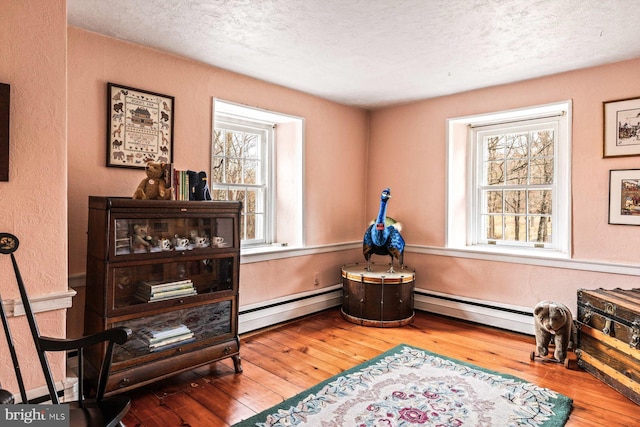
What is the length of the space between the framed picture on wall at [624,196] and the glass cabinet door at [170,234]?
10.1ft

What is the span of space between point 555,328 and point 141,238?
9.84 feet

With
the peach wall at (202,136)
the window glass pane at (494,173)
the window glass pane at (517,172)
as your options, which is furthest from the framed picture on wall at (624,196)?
the peach wall at (202,136)

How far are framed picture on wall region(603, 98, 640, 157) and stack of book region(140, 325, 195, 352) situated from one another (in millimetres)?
3572

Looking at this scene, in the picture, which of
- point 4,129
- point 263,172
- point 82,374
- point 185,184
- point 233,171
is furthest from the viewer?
point 263,172

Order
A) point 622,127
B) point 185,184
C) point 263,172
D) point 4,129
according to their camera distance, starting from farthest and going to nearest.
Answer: point 263,172 < point 622,127 < point 185,184 < point 4,129

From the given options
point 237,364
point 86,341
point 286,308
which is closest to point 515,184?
point 286,308

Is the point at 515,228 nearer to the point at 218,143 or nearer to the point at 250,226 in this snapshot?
the point at 250,226

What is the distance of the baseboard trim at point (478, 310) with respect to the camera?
361cm

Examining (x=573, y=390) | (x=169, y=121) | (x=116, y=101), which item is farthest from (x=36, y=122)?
(x=573, y=390)

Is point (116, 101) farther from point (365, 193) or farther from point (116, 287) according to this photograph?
point (365, 193)

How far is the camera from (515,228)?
13.0 feet

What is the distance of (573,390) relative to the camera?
2.54 meters

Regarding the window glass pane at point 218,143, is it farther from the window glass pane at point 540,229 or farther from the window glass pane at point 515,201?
the window glass pane at point 540,229

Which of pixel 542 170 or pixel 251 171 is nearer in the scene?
pixel 542 170
